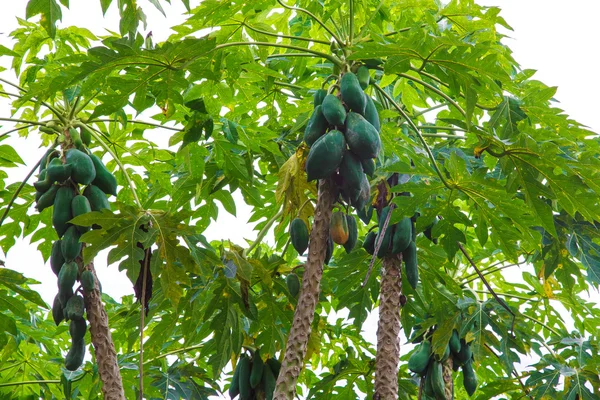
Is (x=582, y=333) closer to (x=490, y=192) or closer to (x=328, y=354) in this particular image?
(x=328, y=354)

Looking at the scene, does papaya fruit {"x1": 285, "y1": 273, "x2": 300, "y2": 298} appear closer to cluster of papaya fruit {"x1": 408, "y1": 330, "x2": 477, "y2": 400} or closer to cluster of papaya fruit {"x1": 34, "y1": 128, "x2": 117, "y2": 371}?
cluster of papaya fruit {"x1": 34, "y1": 128, "x2": 117, "y2": 371}

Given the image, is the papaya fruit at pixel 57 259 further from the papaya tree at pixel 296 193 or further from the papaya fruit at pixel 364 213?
the papaya fruit at pixel 364 213

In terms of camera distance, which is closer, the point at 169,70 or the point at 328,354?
the point at 169,70

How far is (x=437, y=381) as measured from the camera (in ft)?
11.4

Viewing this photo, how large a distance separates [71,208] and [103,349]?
53cm

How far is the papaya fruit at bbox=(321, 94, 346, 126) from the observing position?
2316mm

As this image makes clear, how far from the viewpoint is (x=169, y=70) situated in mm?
2475

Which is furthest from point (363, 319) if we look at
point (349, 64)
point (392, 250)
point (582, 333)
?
point (582, 333)

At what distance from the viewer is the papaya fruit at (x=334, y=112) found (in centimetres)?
232

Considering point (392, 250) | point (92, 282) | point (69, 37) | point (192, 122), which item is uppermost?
point (69, 37)

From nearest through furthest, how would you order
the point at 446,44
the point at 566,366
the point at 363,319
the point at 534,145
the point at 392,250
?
the point at 446,44
the point at 534,145
the point at 392,250
the point at 363,319
the point at 566,366

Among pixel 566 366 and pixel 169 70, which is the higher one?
pixel 169 70

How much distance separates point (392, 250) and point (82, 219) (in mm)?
1154

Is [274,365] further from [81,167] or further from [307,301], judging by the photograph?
[81,167]
